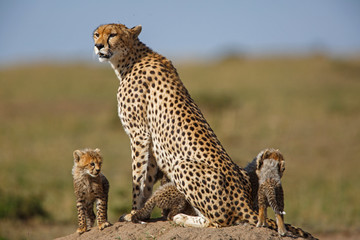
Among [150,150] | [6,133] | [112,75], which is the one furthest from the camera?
[112,75]

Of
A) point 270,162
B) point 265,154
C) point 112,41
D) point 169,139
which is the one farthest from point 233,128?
point 270,162

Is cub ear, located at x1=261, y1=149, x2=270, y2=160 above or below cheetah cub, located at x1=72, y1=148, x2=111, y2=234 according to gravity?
above

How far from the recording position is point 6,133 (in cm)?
1648

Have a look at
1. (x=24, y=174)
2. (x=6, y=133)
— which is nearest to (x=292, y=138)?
(x=24, y=174)

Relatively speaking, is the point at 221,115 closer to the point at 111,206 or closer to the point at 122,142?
the point at 122,142

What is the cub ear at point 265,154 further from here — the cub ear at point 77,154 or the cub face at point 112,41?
the cub face at point 112,41

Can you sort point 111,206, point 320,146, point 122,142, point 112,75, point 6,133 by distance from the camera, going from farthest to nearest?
point 112,75 < point 6,133 < point 122,142 < point 320,146 < point 111,206

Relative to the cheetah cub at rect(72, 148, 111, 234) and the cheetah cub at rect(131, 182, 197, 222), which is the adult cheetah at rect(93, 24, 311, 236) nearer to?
the cheetah cub at rect(131, 182, 197, 222)

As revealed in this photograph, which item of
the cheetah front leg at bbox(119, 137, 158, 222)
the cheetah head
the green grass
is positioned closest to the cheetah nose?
the cheetah front leg at bbox(119, 137, 158, 222)

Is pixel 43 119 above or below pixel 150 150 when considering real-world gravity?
above

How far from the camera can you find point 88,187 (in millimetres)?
4629

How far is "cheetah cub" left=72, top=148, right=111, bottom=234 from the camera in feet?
15.2

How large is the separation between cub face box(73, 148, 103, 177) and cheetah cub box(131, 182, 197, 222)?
1.65 feet

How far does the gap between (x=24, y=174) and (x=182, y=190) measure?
8.12m
